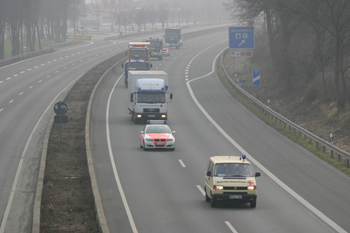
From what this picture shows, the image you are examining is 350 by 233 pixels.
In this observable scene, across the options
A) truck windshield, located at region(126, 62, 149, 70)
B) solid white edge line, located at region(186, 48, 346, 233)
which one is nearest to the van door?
solid white edge line, located at region(186, 48, 346, 233)

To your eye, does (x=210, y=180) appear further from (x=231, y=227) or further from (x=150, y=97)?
(x=150, y=97)

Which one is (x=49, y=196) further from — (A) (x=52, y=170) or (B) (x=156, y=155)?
(B) (x=156, y=155)

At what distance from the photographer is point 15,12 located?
91.5 meters

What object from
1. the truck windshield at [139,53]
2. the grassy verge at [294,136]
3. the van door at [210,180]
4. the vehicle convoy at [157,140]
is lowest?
the grassy verge at [294,136]

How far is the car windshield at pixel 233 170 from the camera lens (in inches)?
739

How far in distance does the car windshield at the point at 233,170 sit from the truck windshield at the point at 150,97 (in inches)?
807

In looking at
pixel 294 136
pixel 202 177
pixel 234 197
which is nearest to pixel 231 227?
pixel 234 197

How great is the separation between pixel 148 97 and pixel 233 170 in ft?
68.7

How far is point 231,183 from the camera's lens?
18.4m

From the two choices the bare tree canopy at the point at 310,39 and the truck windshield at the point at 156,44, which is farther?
the truck windshield at the point at 156,44

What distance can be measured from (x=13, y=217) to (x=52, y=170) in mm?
5901

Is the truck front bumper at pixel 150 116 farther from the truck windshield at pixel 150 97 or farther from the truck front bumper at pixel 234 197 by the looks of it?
the truck front bumper at pixel 234 197

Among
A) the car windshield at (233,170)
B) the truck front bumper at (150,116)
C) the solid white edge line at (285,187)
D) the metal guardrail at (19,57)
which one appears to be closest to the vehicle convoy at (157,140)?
the solid white edge line at (285,187)

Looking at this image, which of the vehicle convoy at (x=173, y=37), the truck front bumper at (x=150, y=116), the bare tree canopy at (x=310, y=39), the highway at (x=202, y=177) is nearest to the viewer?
the highway at (x=202, y=177)
